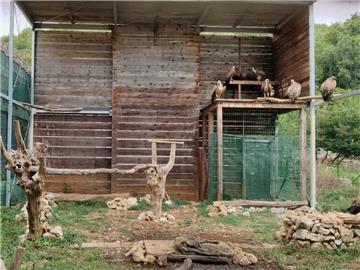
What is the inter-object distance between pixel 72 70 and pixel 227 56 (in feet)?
17.4

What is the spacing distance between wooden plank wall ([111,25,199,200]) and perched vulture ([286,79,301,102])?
3413 mm

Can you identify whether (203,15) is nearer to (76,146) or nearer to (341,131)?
(76,146)

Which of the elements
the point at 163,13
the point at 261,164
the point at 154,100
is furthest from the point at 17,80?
the point at 261,164

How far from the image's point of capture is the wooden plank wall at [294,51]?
44.8 ft

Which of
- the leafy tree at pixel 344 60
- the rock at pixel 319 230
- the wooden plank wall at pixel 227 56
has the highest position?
the leafy tree at pixel 344 60

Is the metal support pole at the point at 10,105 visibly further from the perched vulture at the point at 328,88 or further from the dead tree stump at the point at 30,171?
the perched vulture at the point at 328,88

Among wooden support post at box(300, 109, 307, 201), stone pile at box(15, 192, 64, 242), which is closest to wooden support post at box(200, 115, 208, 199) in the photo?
wooden support post at box(300, 109, 307, 201)

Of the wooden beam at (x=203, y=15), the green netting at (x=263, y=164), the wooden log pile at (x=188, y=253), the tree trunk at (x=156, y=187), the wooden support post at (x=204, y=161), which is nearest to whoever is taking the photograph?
the wooden log pile at (x=188, y=253)

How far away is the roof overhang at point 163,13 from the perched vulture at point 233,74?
1721 mm

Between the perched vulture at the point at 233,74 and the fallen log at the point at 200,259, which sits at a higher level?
the perched vulture at the point at 233,74

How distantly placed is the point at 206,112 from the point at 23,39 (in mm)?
7548

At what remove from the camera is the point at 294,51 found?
1448 centimetres

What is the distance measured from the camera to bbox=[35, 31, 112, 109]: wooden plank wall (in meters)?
15.4

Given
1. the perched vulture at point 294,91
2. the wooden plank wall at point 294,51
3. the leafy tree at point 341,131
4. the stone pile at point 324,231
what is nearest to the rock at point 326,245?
the stone pile at point 324,231
